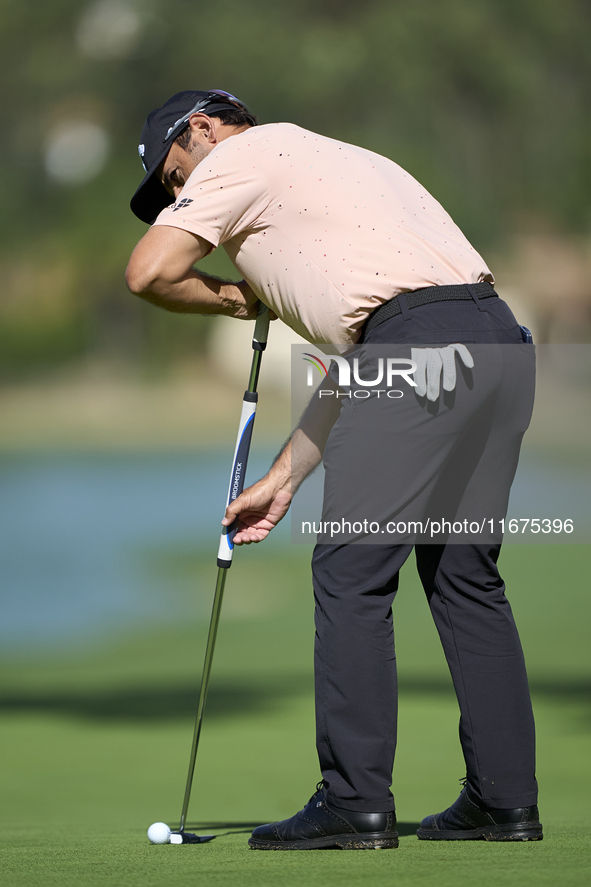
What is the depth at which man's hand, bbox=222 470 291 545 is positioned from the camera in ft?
6.03

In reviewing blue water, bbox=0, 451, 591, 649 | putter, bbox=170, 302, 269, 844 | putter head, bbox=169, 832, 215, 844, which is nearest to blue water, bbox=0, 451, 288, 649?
blue water, bbox=0, 451, 591, 649

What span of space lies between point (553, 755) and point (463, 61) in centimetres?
2241

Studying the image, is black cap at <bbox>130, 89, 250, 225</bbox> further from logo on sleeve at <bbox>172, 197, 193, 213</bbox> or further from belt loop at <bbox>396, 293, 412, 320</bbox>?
belt loop at <bbox>396, 293, 412, 320</bbox>

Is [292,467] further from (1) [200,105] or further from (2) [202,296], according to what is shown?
(1) [200,105]

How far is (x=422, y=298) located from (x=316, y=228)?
0.59ft

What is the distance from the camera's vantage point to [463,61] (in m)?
23.4

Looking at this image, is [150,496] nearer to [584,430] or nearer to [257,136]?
[584,430]

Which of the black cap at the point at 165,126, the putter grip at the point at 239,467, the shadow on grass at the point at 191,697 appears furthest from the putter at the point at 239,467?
the shadow on grass at the point at 191,697

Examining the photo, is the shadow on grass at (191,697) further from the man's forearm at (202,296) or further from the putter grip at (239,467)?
the man's forearm at (202,296)

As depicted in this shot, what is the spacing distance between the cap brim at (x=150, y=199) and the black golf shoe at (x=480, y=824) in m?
1.04

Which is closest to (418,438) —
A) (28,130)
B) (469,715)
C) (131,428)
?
(469,715)

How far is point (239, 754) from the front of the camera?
2898 mm

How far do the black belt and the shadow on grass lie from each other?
2.02 metres

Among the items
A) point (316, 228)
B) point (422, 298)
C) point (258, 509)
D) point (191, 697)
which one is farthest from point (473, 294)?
point (191, 697)
